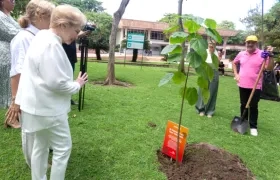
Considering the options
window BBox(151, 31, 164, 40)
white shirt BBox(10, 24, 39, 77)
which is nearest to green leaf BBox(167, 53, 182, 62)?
white shirt BBox(10, 24, 39, 77)

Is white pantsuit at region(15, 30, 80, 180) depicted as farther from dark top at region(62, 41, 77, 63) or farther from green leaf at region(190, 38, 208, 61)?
dark top at region(62, 41, 77, 63)

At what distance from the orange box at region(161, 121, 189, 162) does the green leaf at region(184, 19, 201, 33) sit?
977 millimetres

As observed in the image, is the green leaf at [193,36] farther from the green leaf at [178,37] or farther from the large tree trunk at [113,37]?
the large tree trunk at [113,37]

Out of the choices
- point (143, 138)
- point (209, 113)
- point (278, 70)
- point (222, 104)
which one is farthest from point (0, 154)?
point (278, 70)

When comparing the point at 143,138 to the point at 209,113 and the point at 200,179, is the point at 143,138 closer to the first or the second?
the point at 200,179

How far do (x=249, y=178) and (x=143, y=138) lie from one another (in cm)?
137

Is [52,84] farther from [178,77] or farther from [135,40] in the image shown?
[135,40]

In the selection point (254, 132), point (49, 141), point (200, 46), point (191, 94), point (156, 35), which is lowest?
point (254, 132)

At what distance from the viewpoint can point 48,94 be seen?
1.85m

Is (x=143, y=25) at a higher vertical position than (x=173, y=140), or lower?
higher

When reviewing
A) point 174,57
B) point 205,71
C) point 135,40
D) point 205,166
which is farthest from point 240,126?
point 135,40

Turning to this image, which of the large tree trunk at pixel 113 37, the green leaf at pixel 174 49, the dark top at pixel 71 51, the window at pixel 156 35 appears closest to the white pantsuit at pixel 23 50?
the green leaf at pixel 174 49

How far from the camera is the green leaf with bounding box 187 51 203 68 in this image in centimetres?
240

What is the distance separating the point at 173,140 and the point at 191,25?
4.07 ft
